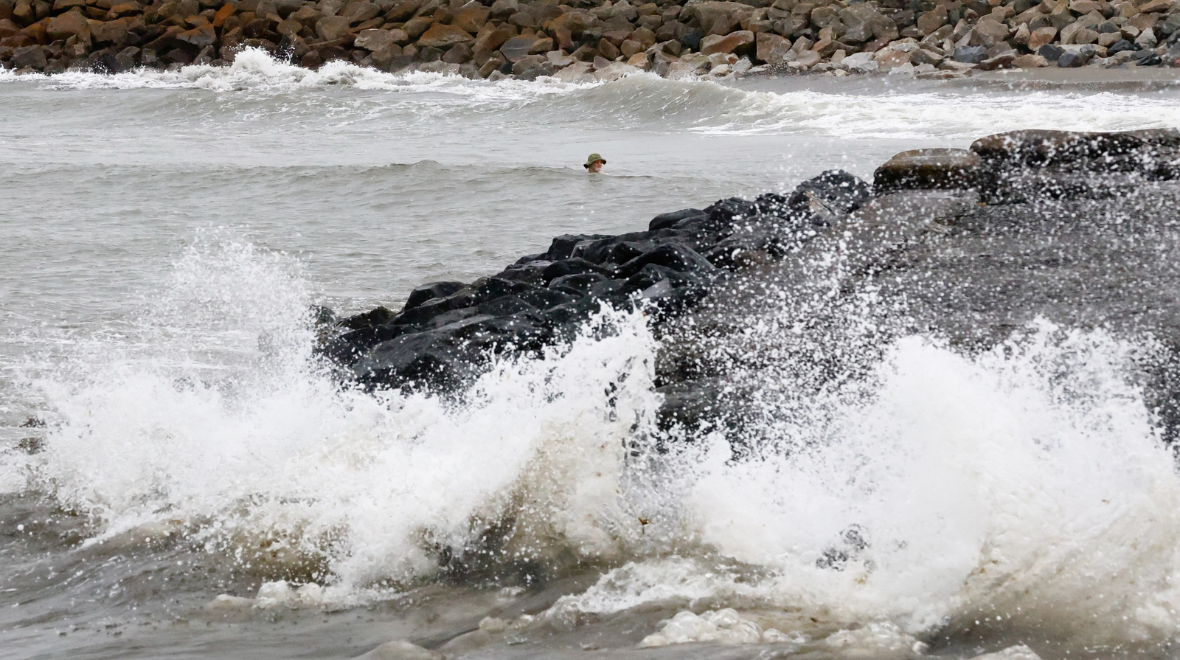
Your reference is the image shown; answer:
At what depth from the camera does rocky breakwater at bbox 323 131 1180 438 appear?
4.60 meters

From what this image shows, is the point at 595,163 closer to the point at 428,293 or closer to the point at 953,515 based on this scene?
the point at 428,293

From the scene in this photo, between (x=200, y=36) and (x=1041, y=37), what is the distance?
60.1 feet

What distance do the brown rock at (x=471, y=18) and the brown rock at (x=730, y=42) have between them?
5545 millimetres

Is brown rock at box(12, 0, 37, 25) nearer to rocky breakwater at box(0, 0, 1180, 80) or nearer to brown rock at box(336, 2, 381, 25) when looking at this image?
rocky breakwater at box(0, 0, 1180, 80)

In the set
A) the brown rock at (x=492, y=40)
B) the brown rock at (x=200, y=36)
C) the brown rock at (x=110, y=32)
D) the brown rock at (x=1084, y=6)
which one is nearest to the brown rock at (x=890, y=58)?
the brown rock at (x=1084, y=6)

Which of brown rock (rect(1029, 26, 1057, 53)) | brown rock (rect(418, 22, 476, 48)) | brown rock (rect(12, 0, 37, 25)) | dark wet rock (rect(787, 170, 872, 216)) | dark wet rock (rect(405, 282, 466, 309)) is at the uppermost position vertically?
brown rock (rect(12, 0, 37, 25))

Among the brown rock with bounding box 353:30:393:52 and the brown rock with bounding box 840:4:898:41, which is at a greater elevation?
the brown rock with bounding box 353:30:393:52

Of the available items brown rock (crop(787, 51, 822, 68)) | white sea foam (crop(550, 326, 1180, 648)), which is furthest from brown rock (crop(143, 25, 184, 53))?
white sea foam (crop(550, 326, 1180, 648))

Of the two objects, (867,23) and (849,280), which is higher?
(867,23)

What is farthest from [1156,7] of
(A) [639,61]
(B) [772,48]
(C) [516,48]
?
(C) [516,48]

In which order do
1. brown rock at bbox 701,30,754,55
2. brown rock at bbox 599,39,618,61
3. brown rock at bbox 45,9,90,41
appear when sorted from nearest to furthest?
brown rock at bbox 701,30,754,55, brown rock at bbox 599,39,618,61, brown rock at bbox 45,9,90,41

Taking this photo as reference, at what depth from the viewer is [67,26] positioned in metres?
28.8

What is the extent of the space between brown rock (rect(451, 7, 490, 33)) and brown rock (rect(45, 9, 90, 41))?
31.0ft

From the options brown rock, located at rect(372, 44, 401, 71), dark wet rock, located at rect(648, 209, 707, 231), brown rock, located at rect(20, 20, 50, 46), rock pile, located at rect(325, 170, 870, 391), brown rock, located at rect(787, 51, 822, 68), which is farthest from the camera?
brown rock, located at rect(20, 20, 50, 46)
